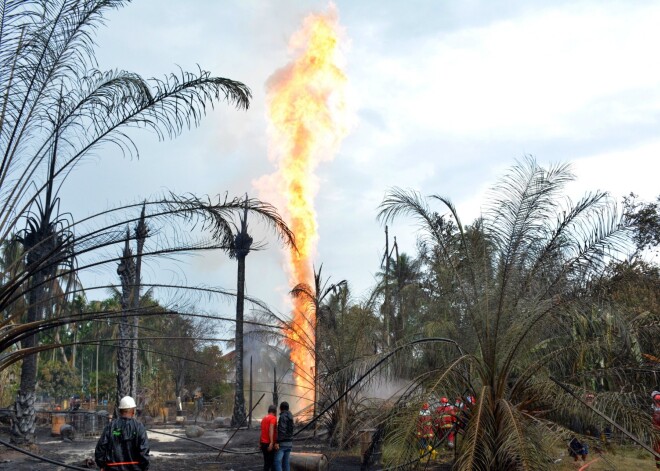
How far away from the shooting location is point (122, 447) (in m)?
6.87

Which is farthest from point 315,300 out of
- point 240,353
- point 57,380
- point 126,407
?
point 57,380

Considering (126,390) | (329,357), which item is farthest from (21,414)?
(329,357)

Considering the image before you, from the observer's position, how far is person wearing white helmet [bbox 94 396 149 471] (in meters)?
6.85

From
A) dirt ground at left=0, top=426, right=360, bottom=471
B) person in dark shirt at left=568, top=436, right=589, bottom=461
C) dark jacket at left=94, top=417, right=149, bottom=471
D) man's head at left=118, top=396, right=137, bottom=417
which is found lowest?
dirt ground at left=0, top=426, right=360, bottom=471

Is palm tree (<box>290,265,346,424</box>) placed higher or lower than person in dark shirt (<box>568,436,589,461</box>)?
higher

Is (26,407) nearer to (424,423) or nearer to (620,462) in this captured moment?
(424,423)

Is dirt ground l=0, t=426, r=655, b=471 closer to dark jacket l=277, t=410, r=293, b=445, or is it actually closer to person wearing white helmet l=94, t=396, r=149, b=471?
dark jacket l=277, t=410, r=293, b=445

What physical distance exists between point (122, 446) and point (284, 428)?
5.31 meters

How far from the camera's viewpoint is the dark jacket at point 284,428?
11859 mm

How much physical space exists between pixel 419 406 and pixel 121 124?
598 centimetres

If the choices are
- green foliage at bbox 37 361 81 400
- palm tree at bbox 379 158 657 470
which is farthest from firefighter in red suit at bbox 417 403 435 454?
green foliage at bbox 37 361 81 400

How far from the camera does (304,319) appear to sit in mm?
23688

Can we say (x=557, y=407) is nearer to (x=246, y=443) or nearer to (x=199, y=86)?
(x=199, y=86)

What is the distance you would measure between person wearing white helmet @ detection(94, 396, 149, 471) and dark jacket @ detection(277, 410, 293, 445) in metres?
5.12
